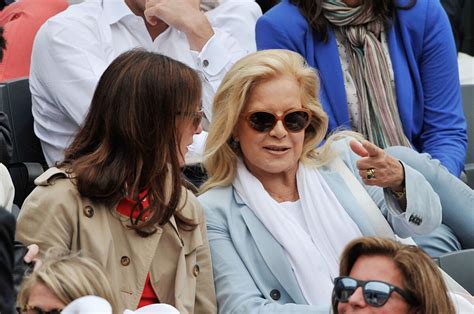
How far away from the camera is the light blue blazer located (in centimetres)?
416

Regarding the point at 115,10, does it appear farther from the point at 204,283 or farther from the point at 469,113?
the point at 469,113

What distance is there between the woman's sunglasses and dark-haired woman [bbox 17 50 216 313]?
45 cm

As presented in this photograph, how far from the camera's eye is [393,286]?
3.46 m

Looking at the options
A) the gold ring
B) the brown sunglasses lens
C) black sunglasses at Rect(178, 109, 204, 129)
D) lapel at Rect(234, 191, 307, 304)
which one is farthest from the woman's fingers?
black sunglasses at Rect(178, 109, 204, 129)

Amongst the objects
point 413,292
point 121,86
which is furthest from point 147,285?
point 413,292

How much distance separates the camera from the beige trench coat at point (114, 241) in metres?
3.83

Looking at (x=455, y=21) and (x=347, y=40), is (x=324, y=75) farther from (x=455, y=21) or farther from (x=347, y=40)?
(x=455, y=21)

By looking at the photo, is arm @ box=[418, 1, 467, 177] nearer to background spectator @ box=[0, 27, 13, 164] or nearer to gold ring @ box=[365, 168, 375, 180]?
gold ring @ box=[365, 168, 375, 180]

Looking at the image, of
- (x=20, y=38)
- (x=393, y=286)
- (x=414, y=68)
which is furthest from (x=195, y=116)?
(x=20, y=38)

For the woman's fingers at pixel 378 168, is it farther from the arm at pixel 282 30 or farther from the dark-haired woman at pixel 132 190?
the arm at pixel 282 30

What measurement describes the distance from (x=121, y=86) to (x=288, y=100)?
2.64 feet

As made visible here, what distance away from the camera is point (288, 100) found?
178 inches

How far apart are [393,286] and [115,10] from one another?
2.45 meters

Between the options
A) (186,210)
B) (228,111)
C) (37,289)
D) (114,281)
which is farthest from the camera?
(228,111)
